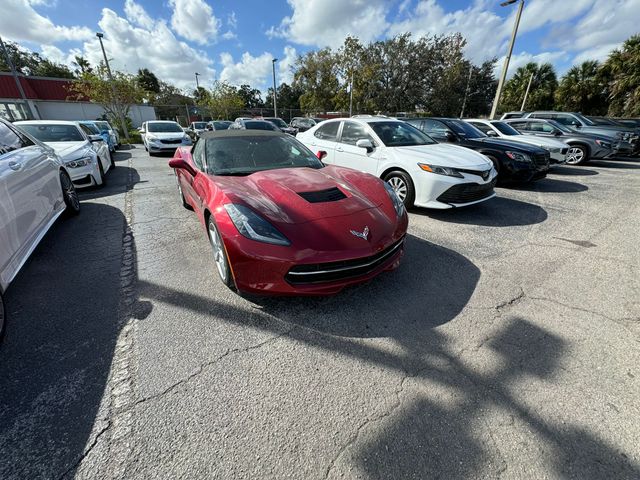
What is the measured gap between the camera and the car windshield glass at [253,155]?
10.5 feet

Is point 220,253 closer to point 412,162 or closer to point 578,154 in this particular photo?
point 412,162

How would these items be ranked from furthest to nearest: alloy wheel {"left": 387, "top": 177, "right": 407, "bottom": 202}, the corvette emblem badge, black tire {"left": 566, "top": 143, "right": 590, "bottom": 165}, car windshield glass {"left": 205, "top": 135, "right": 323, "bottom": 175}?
1. black tire {"left": 566, "top": 143, "right": 590, "bottom": 165}
2. alloy wheel {"left": 387, "top": 177, "right": 407, "bottom": 202}
3. car windshield glass {"left": 205, "top": 135, "right": 323, "bottom": 175}
4. the corvette emblem badge

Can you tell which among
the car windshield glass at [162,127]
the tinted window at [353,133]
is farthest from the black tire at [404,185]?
the car windshield glass at [162,127]

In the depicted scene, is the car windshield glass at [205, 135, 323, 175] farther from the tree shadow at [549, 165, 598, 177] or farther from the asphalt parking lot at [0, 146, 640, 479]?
the tree shadow at [549, 165, 598, 177]

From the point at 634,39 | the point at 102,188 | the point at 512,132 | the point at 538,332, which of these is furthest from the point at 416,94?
the point at 538,332

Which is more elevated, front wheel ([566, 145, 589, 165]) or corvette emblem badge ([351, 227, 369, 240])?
corvette emblem badge ([351, 227, 369, 240])

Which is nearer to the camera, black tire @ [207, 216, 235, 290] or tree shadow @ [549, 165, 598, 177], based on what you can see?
black tire @ [207, 216, 235, 290]

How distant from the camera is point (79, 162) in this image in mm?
5707

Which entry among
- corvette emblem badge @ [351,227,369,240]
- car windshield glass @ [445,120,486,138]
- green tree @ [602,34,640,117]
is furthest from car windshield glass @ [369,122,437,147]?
green tree @ [602,34,640,117]

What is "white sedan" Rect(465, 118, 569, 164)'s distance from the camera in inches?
310

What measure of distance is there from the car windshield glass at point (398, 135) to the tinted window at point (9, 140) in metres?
4.98

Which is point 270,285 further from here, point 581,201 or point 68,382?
point 581,201

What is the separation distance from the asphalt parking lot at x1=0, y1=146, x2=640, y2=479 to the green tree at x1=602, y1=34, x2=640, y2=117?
27024 millimetres

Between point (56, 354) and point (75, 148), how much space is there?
5.85m
